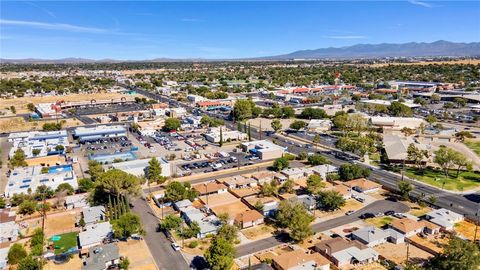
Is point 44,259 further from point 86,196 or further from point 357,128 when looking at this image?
point 357,128

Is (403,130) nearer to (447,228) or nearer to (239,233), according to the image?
(447,228)

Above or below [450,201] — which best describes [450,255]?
above

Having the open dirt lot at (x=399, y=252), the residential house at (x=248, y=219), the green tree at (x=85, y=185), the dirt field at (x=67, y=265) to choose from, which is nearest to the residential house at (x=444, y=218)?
the open dirt lot at (x=399, y=252)

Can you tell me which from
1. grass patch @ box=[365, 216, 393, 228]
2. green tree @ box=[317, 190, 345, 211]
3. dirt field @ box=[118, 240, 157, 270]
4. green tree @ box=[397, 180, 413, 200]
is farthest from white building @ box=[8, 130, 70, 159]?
green tree @ box=[397, 180, 413, 200]

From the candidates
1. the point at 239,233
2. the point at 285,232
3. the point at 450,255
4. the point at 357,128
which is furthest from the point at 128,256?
the point at 357,128

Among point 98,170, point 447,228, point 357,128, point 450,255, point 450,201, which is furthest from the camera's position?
point 357,128

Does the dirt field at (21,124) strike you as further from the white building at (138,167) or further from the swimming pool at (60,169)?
the white building at (138,167)

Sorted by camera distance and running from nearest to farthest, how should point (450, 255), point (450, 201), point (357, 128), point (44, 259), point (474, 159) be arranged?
point (450, 255) → point (44, 259) → point (450, 201) → point (474, 159) → point (357, 128)

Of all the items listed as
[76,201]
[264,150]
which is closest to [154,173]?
[76,201]

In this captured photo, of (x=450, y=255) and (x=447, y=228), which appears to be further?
(x=447, y=228)
